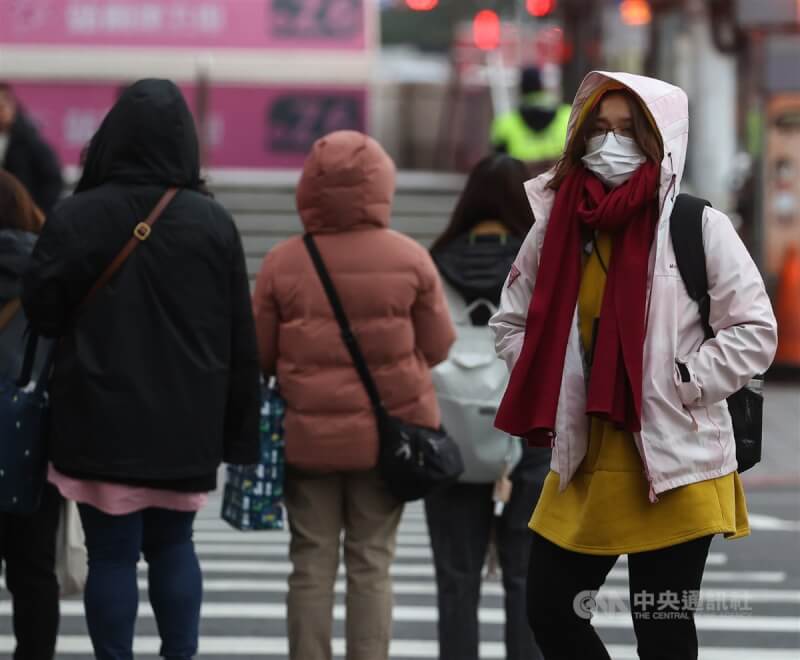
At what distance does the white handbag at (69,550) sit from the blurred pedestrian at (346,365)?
715mm

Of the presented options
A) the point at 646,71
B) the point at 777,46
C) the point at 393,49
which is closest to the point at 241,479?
the point at 777,46

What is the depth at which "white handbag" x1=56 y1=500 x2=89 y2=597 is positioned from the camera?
5773 mm

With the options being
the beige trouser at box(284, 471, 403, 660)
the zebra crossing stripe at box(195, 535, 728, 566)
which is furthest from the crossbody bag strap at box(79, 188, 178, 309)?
the zebra crossing stripe at box(195, 535, 728, 566)

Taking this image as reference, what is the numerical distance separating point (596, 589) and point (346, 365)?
56.9 inches

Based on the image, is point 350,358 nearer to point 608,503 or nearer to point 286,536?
point 608,503

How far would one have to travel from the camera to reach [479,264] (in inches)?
227

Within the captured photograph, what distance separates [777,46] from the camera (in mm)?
16359

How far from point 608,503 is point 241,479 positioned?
1.71 m

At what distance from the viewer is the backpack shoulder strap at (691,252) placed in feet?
13.9

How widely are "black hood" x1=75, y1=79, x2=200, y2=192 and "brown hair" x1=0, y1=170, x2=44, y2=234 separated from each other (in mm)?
596

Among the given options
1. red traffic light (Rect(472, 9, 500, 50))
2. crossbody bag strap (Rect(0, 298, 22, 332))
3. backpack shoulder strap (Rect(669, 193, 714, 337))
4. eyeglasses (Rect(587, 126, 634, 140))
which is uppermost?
eyeglasses (Rect(587, 126, 634, 140))

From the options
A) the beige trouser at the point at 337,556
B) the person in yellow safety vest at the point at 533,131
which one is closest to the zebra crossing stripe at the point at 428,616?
the beige trouser at the point at 337,556

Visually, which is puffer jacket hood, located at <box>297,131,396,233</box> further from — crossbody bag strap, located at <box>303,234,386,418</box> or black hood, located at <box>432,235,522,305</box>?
black hood, located at <box>432,235,522,305</box>

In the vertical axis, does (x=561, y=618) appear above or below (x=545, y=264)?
below
